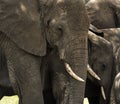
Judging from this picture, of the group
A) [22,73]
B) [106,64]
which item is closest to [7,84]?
[22,73]

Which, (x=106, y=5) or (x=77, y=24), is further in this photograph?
(x=106, y=5)

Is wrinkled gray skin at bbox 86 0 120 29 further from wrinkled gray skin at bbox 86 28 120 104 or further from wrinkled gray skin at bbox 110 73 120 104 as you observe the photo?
wrinkled gray skin at bbox 110 73 120 104

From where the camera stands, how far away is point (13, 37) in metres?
5.82

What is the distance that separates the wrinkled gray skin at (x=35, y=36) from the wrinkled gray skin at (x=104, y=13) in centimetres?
216

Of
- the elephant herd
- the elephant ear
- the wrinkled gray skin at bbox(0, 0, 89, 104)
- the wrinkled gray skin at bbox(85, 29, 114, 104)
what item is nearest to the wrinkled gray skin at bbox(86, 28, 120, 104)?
the wrinkled gray skin at bbox(85, 29, 114, 104)

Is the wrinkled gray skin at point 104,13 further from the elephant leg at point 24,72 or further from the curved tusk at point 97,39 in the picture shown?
the elephant leg at point 24,72

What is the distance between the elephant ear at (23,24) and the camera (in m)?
5.80

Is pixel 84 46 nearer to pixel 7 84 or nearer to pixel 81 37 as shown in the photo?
pixel 81 37

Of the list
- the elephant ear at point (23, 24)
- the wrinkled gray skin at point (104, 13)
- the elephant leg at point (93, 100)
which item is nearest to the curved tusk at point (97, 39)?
the elephant leg at point (93, 100)

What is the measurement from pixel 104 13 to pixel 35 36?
99.8 inches

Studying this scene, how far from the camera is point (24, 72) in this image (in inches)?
231

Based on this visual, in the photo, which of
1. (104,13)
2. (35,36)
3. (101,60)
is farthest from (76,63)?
(104,13)

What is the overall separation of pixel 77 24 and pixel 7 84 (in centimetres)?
101

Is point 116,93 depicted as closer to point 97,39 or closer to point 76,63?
point 76,63
